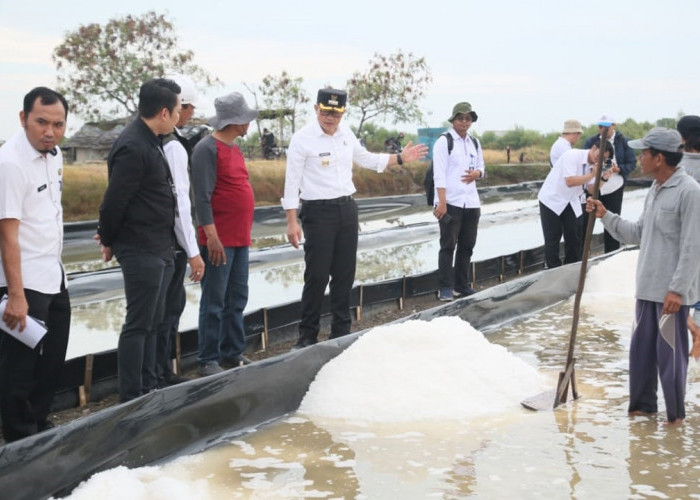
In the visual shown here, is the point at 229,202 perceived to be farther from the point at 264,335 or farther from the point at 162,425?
the point at 162,425

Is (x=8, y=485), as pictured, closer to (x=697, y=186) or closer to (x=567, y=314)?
(x=697, y=186)

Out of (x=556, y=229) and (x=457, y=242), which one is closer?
(x=457, y=242)

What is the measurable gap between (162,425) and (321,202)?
6.21 ft

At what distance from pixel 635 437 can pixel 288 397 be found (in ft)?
4.77

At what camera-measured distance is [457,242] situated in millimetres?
6656

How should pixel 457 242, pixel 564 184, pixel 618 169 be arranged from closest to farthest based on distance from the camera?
pixel 457 242 < pixel 564 184 < pixel 618 169

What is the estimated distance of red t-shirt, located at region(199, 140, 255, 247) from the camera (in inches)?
173

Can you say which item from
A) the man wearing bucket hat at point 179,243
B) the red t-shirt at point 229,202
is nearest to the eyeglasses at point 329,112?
the red t-shirt at point 229,202

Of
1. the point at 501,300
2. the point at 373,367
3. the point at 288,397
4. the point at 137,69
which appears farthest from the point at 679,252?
the point at 137,69

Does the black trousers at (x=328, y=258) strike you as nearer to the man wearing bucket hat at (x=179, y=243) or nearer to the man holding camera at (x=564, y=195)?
the man wearing bucket hat at (x=179, y=243)

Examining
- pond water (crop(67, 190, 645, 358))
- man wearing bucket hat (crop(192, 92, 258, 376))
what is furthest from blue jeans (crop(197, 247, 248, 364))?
pond water (crop(67, 190, 645, 358))

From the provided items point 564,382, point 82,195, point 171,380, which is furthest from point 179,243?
point 82,195

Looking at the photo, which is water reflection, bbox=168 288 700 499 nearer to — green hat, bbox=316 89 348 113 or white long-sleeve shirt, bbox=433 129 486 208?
green hat, bbox=316 89 348 113

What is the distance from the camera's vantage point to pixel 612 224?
4043 mm
